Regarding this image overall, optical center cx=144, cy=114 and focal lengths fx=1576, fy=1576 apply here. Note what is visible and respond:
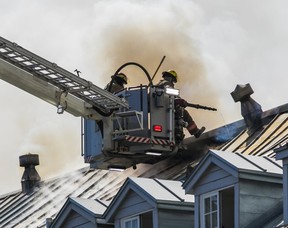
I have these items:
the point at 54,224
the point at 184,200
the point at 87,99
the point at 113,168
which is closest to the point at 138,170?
the point at 113,168

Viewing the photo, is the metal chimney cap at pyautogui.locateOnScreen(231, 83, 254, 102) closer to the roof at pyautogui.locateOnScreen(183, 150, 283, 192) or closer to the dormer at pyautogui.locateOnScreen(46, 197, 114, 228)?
the dormer at pyautogui.locateOnScreen(46, 197, 114, 228)

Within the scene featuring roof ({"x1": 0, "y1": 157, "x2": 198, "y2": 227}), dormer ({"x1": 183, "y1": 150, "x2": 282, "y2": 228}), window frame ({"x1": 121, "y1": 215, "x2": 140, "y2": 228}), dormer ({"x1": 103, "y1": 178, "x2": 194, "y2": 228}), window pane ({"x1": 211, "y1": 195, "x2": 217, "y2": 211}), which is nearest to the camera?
dormer ({"x1": 183, "y1": 150, "x2": 282, "y2": 228})

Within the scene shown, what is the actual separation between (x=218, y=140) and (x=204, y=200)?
11991 mm

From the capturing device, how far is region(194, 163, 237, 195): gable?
133 feet

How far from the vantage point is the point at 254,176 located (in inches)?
1585

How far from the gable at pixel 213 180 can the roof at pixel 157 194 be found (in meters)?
1.10

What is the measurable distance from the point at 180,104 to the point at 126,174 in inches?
133

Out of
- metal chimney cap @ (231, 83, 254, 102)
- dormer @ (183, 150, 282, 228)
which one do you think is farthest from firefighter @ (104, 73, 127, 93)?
dormer @ (183, 150, 282, 228)

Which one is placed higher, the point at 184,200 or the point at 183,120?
the point at 183,120

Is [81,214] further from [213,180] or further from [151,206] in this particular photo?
[213,180]

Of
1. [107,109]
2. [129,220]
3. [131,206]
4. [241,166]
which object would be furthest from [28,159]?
[241,166]

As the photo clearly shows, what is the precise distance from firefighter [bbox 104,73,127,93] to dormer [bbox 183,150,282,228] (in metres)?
13.5

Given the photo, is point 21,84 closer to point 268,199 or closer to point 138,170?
point 138,170

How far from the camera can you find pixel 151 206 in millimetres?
42750
